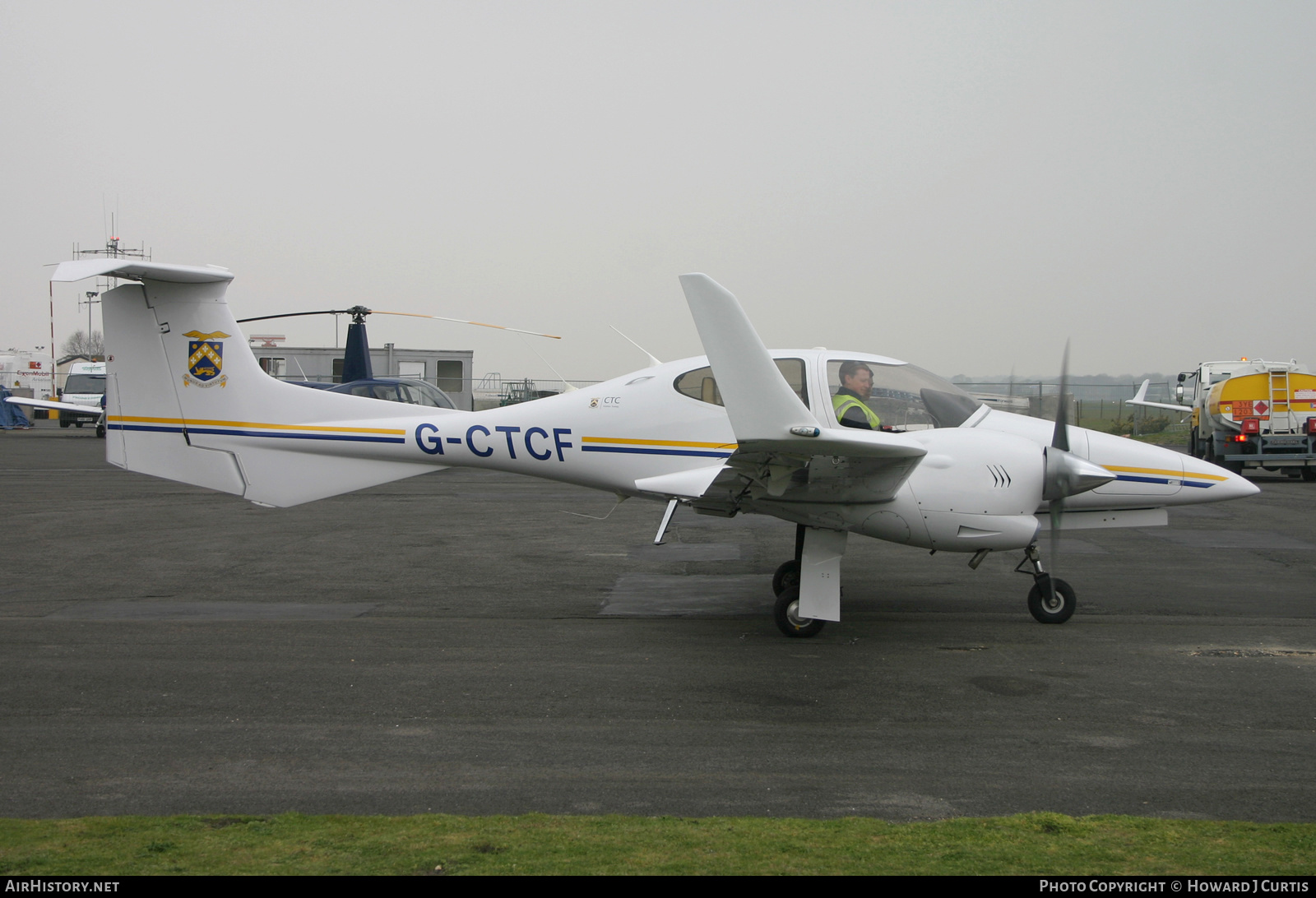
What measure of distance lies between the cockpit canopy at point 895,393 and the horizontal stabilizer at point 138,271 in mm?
5026

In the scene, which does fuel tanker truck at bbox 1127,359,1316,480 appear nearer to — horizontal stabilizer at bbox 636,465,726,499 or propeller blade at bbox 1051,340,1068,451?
propeller blade at bbox 1051,340,1068,451

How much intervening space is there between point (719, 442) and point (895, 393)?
1.66m

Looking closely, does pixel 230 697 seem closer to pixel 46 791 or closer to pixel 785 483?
pixel 46 791

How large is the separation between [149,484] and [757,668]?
64.3 feet

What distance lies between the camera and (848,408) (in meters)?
8.35

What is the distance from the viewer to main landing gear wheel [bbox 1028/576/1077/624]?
836 centimetres

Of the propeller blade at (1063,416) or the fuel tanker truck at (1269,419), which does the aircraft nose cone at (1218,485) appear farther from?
the fuel tanker truck at (1269,419)

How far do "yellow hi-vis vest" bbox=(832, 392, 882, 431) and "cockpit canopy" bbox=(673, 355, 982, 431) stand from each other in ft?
0.07

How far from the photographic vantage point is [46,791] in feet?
15.6

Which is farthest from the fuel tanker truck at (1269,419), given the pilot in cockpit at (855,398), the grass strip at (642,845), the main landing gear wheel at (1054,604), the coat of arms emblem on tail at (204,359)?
the coat of arms emblem on tail at (204,359)

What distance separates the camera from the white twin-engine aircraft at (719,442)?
7.35 m

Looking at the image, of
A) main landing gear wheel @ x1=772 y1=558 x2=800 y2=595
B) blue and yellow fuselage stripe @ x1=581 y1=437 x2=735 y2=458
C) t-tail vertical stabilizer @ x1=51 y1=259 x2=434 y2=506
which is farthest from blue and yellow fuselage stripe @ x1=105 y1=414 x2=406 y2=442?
main landing gear wheel @ x1=772 y1=558 x2=800 y2=595

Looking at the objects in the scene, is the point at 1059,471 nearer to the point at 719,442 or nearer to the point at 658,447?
the point at 719,442

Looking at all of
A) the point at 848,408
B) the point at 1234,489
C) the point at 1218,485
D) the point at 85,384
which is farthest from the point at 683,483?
the point at 85,384
